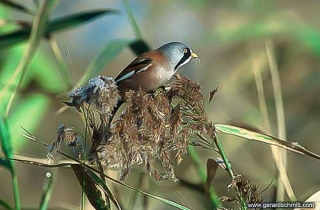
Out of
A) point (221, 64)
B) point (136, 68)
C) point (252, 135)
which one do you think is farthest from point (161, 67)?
point (221, 64)

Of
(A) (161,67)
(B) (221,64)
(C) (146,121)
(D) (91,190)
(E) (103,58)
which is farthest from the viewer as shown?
(B) (221,64)

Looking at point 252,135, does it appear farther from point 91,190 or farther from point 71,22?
point 71,22

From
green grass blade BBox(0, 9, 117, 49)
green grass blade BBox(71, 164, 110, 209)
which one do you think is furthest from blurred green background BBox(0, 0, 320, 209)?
green grass blade BBox(71, 164, 110, 209)

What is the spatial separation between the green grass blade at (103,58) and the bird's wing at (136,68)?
0.13m

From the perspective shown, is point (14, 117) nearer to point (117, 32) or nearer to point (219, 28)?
point (117, 32)

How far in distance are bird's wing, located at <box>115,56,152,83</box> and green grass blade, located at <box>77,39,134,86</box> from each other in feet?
0.42

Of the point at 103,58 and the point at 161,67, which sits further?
the point at 103,58

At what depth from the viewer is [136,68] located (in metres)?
0.79

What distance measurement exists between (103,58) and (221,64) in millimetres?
818

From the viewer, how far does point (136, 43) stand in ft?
3.32

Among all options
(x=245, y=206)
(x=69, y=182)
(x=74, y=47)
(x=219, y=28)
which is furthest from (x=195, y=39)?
(x=245, y=206)

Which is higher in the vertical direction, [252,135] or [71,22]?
[71,22]

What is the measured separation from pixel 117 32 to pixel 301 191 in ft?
2.00

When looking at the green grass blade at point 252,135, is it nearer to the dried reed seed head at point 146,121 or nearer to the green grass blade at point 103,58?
the dried reed seed head at point 146,121
